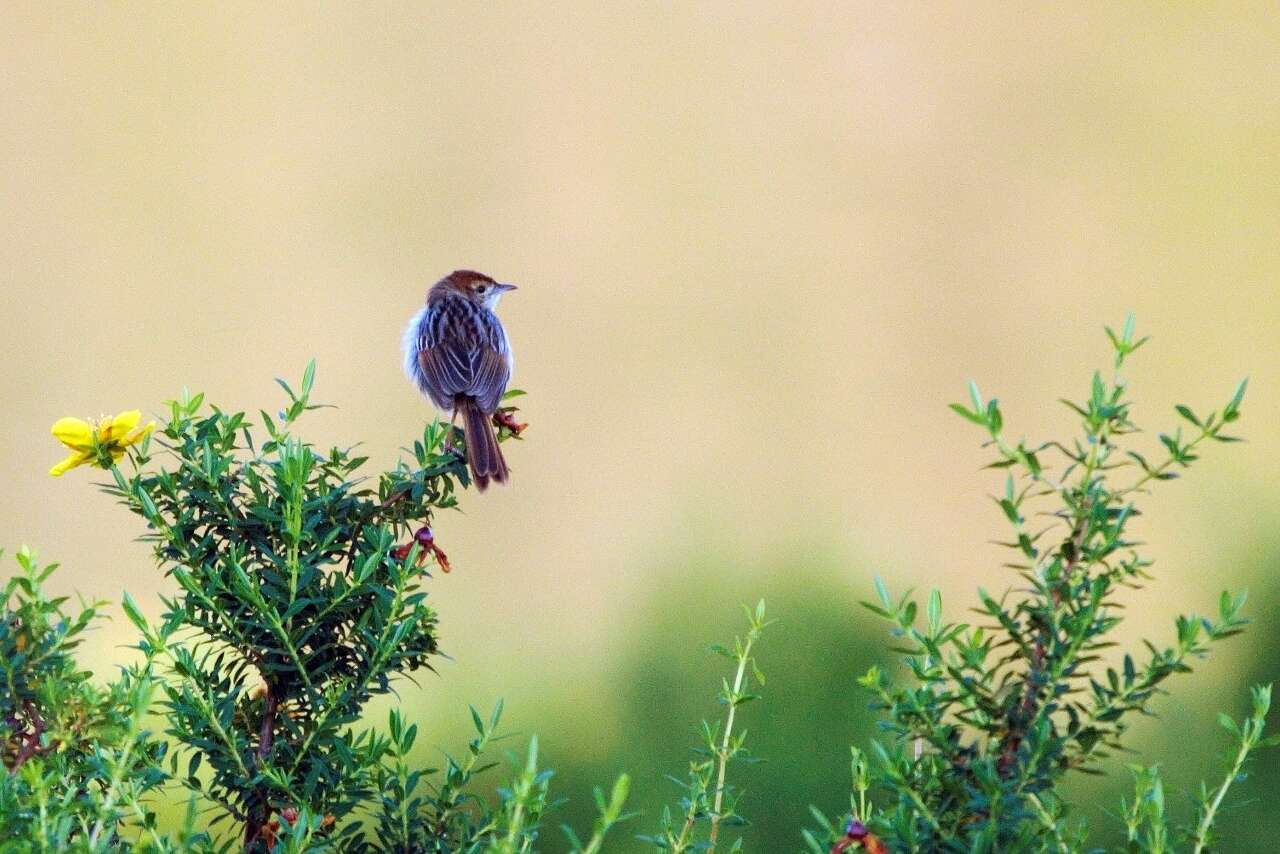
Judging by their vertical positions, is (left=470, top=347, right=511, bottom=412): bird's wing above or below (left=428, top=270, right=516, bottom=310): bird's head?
below

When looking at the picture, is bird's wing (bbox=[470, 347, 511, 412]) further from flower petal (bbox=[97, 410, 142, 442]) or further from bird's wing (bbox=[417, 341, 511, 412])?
flower petal (bbox=[97, 410, 142, 442])

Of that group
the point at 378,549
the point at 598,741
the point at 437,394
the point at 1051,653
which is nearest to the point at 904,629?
the point at 1051,653

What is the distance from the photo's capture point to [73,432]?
1.04 metres

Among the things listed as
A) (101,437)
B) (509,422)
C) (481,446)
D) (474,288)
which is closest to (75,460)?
(101,437)

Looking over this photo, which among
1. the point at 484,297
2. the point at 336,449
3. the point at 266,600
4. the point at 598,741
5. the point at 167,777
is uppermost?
the point at 484,297

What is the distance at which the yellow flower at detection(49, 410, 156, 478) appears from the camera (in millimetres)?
1044

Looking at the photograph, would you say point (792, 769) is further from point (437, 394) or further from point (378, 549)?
point (378, 549)

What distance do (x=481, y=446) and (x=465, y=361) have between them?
60cm

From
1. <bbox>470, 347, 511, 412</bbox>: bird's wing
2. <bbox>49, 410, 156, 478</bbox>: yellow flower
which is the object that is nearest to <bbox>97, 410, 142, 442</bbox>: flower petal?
<bbox>49, 410, 156, 478</bbox>: yellow flower

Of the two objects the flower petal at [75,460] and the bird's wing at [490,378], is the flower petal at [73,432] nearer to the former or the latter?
the flower petal at [75,460]

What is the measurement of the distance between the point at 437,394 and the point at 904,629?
176cm

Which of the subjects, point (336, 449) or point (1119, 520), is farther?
point (336, 449)

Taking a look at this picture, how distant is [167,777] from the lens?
892 mm

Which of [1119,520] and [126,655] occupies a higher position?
[126,655]
